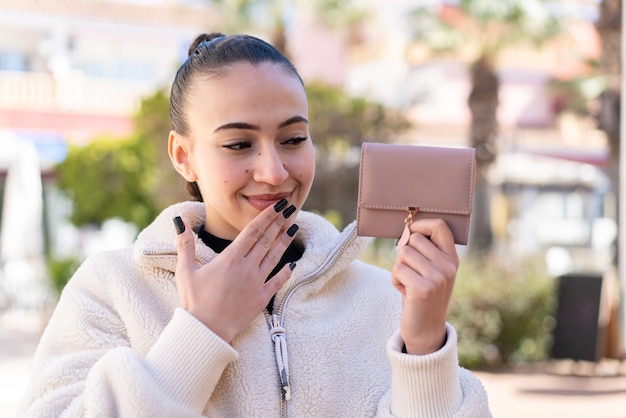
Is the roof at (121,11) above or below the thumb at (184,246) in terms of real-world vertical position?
above

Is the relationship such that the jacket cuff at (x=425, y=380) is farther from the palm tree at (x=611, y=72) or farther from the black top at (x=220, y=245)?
the palm tree at (x=611, y=72)

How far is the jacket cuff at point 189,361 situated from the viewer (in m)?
1.70

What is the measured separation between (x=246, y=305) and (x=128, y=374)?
24cm

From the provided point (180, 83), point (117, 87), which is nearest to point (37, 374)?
point (180, 83)

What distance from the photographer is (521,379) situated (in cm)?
927

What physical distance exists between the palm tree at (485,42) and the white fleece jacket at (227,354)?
1461 cm

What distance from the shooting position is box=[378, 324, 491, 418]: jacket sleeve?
69.0 inches

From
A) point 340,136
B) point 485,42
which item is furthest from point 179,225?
point 485,42

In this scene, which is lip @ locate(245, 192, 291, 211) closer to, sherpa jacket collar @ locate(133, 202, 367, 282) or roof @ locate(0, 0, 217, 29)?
sherpa jacket collar @ locate(133, 202, 367, 282)

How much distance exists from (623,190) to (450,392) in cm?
934

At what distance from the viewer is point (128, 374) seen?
1670 mm

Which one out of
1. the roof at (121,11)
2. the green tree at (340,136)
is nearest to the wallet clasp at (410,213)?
the green tree at (340,136)

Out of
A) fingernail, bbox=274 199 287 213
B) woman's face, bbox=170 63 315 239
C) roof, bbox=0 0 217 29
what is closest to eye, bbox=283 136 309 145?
woman's face, bbox=170 63 315 239

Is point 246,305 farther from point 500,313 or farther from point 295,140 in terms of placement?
point 500,313
